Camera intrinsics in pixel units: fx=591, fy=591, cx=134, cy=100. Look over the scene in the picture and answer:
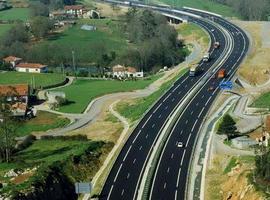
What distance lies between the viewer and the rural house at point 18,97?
139m

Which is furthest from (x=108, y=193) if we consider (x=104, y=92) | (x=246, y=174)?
(x=104, y=92)

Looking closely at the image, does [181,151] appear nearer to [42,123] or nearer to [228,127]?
[228,127]

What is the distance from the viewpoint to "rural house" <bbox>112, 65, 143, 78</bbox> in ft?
621

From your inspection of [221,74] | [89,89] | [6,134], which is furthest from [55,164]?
[89,89]

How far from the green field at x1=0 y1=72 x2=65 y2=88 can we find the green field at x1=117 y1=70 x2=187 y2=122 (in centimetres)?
3847

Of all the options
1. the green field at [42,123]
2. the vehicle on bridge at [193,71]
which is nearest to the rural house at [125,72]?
the vehicle on bridge at [193,71]

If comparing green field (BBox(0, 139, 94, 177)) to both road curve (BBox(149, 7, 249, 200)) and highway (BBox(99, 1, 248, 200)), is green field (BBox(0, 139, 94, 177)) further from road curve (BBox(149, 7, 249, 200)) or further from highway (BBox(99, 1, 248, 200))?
road curve (BBox(149, 7, 249, 200))

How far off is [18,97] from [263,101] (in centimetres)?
5944

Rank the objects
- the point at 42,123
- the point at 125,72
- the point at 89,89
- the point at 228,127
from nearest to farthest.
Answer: the point at 228,127 → the point at 42,123 → the point at 89,89 → the point at 125,72

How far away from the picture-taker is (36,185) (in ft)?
279

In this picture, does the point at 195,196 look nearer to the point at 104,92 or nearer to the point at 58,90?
the point at 104,92

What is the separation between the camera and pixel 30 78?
600ft

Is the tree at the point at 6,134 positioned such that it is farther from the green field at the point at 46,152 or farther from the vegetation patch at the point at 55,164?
the green field at the point at 46,152

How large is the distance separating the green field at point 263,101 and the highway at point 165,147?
10.6 m
